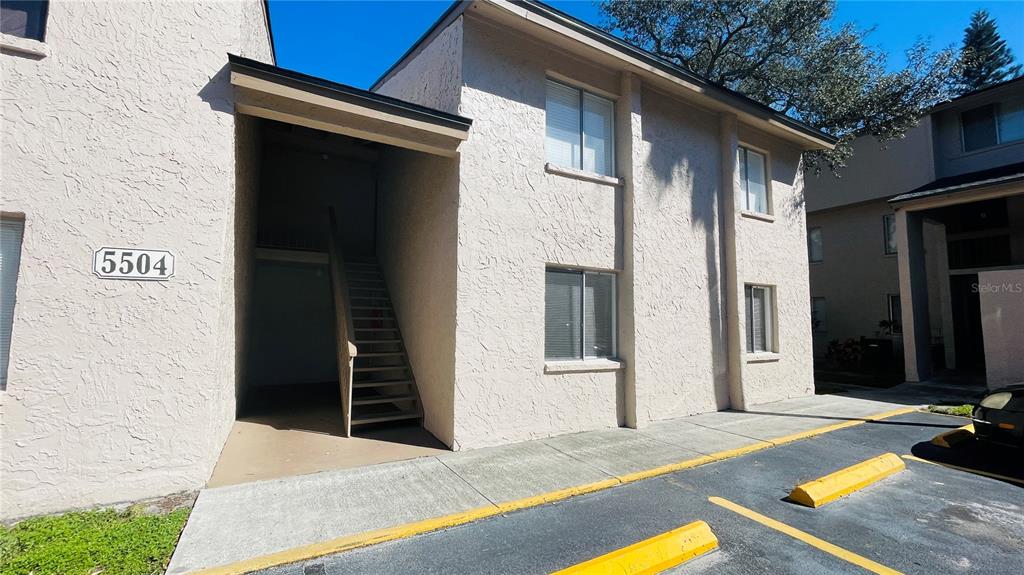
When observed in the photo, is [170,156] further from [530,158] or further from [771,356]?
[771,356]

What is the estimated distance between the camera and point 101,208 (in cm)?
424

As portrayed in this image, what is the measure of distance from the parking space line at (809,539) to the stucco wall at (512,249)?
267 cm

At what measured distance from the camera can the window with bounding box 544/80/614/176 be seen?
7199 millimetres

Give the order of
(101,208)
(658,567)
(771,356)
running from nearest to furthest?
1. (658,567)
2. (101,208)
3. (771,356)

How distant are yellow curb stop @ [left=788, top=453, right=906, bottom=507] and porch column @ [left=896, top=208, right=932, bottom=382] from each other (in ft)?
28.4

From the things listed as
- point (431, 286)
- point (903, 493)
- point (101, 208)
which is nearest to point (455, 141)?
point (431, 286)

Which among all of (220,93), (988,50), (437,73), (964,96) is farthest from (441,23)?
(988,50)

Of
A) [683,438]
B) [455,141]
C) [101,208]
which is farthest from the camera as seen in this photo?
[683,438]

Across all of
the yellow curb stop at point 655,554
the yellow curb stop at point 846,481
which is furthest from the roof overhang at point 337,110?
the yellow curb stop at point 846,481

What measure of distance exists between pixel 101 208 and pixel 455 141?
3.84 meters

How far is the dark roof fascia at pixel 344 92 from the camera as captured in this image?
15.8 feet

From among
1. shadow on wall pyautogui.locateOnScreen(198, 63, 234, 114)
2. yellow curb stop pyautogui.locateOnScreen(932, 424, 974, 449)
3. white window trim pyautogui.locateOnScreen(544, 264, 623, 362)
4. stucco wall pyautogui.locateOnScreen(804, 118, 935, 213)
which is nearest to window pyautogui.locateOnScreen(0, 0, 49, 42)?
shadow on wall pyautogui.locateOnScreen(198, 63, 234, 114)

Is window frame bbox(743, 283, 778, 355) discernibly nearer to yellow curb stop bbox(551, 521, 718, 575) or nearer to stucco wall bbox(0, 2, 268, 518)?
yellow curb stop bbox(551, 521, 718, 575)

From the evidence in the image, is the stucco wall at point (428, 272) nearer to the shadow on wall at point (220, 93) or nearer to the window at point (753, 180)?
the shadow on wall at point (220, 93)
